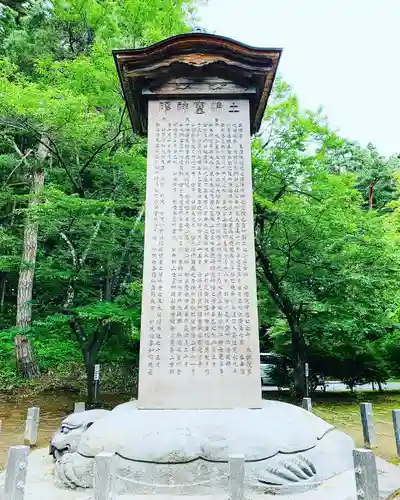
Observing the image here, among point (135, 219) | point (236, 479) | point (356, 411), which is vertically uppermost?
point (135, 219)

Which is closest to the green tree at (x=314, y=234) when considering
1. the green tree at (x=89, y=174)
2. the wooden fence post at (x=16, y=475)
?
the green tree at (x=89, y=174)

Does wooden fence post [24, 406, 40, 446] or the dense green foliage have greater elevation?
the dense green foliage

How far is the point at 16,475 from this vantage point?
3.08 meters

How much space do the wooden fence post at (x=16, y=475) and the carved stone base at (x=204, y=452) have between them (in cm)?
96

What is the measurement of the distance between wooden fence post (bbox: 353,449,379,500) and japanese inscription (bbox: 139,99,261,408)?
176cm

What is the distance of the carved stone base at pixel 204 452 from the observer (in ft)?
12.3

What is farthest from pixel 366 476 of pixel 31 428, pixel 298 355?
pixel 298 355

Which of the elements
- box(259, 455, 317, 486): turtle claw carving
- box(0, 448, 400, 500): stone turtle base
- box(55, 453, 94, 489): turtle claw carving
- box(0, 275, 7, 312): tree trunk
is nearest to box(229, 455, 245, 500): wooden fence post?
box(0, 448, 400, 500): stone turtle base

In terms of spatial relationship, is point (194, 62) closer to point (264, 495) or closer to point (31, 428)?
point (264, 495)

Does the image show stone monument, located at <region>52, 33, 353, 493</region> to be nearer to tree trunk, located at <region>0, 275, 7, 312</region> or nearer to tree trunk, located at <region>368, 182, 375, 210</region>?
tree trunk, located at <region>0, 275, 7, 312</region>

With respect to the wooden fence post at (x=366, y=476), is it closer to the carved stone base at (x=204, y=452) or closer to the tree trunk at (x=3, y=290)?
the carved stone base at (x=204, y=452)

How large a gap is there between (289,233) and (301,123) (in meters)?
2.83

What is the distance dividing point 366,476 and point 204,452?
58.3 inches

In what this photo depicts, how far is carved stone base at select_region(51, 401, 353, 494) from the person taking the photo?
3.74 meters
